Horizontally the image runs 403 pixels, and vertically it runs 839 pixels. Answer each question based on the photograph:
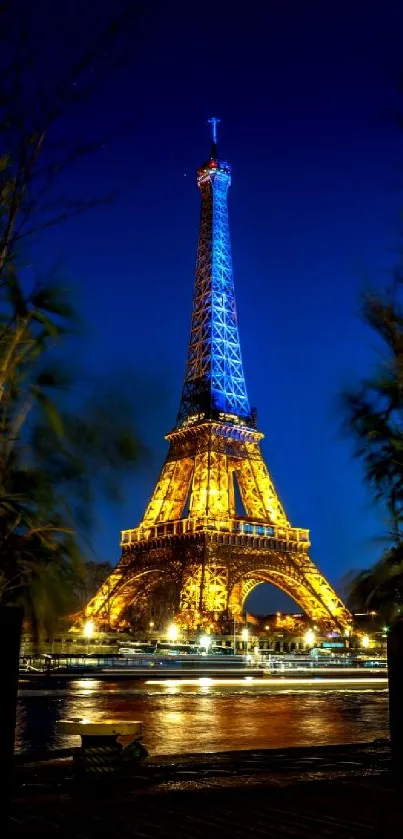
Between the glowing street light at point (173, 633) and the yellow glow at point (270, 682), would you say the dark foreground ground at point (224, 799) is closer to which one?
the yellow glow at point (270, 682)

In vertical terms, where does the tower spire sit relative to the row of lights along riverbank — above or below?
above

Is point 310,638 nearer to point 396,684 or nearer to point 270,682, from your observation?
point 270,682

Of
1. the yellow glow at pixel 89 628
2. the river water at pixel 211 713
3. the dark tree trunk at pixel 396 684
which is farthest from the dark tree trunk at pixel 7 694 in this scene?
the yellow glow at pixel 89 628

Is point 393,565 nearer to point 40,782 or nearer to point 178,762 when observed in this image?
point 178,762

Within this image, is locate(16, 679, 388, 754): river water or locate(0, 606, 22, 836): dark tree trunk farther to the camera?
locate(16, 679, 388, 754): river water

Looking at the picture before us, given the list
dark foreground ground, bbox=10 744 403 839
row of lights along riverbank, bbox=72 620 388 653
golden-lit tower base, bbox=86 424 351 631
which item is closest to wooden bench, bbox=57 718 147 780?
dark foreground ground, bbox=10 744 403 839

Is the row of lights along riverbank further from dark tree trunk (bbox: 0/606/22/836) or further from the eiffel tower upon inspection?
dark tree trunk (bbox: 0/606/22/836)

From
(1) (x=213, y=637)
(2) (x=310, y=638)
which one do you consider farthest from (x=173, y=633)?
(2) (x=310, y=638)
